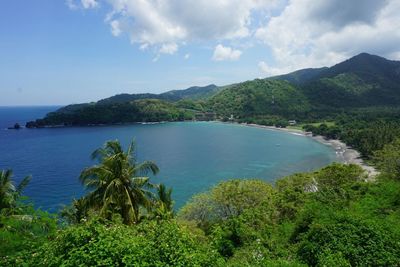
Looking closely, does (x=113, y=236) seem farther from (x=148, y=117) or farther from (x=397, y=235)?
(x=148, y=117)

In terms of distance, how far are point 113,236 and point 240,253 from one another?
303 inches

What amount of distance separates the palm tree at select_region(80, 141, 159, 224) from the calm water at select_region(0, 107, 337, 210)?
36411 millimetres

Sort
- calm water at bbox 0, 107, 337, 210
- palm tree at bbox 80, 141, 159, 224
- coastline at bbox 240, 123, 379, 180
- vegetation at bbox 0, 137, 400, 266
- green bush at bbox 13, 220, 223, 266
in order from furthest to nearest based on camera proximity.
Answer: coastline at bbox 240, 123, 379, 180 < calm water at bbox 0, 107, 337, 210 < palm tree at bbox 80, 141, 159, 224 < vegetation at bbox 0, 137, 400, 266 < green bush at bbox 13, 220, 223, 266

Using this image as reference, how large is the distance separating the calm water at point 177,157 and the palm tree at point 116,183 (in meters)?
36.4

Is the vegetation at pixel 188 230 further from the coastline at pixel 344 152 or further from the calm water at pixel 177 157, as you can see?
the coastline at pixel 344 152

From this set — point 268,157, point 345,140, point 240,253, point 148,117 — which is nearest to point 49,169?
point 268,157

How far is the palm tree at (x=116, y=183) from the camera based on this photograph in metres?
16.6

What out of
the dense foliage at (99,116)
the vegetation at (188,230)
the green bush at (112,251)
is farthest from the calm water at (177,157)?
the green bush at (112,251)

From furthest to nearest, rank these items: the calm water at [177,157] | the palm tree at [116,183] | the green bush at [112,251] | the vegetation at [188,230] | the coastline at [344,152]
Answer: the coastline at [344,152] < the calm water at [177,157] < the palm tree at [116,183] < the vegetation at [188,230] < the green bush at [112,251]

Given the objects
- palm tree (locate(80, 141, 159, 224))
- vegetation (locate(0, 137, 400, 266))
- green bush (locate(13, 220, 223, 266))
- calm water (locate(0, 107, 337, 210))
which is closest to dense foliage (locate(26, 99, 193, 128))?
calm water (locate(0, 107, 337, 210))

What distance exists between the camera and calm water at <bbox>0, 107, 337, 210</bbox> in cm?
6347

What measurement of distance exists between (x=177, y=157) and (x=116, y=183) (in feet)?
253

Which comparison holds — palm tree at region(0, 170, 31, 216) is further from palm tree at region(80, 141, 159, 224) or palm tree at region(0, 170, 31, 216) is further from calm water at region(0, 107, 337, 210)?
calm water at region(0, 107, 337, 210)

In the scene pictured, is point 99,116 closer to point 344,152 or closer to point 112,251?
point 344,152
